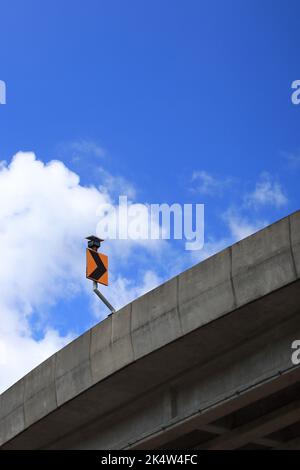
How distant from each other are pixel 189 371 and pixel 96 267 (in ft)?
12.9

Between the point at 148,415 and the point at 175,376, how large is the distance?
118cm

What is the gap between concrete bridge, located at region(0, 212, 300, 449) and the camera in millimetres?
13172

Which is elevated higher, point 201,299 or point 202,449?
point 201,299

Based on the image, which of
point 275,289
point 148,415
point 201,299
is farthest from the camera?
point 148,415

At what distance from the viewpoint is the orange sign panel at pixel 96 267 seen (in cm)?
1806

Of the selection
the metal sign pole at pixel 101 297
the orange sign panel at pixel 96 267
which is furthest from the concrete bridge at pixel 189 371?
the orange sign panel at pixel 96 267

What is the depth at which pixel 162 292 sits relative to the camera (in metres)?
14.6

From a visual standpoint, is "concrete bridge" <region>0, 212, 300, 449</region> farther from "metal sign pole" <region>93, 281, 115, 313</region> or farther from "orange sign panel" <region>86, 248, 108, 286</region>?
"orange sign panel" <region>86, 248, 108, 286</region>

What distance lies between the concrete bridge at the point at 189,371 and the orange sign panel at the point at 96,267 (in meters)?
1.97

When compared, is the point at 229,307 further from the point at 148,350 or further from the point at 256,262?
the point at 148,350

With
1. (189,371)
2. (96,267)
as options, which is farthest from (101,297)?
(189,371)

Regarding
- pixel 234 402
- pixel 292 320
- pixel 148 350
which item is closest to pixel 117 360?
pixel 148 350

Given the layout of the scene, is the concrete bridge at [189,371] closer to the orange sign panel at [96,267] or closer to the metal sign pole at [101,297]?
the metal sign pole at [101,297]

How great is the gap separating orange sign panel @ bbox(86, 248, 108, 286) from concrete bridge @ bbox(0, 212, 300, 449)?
1.97m
